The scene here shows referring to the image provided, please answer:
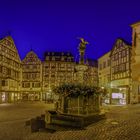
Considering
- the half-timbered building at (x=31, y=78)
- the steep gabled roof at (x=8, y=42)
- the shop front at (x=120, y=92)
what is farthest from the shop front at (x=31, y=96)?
the shop front at (x=120, y=92)

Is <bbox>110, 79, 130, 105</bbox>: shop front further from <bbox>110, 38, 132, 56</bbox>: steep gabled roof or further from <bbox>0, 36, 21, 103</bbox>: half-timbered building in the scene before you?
<bbox>0, 36, 21, 103</bbox>: half-timbered building

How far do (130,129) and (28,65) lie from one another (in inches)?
2206

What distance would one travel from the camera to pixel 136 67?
31188 millimetres

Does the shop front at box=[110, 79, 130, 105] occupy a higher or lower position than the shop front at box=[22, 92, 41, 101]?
higher

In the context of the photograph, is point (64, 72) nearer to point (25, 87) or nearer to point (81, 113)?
point (25, 87)

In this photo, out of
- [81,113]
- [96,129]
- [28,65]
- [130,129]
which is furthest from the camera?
[28,65]

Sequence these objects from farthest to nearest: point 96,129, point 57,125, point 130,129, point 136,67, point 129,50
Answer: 1. point 129,50
2. point 136,67
3. point 57,125
4. point 96,129
5. point 130,129

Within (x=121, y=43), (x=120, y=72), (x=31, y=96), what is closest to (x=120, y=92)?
(x=120, y=72)

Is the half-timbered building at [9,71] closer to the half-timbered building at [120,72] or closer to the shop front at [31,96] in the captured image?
the shop front at [31,96]

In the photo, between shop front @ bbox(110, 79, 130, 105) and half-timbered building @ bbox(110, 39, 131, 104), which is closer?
shop front @ bbox(110, 79, 130, 105)

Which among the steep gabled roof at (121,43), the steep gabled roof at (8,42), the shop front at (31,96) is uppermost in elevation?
the steep gabled roof at (8,42)

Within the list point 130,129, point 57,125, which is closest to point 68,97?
point 57,125

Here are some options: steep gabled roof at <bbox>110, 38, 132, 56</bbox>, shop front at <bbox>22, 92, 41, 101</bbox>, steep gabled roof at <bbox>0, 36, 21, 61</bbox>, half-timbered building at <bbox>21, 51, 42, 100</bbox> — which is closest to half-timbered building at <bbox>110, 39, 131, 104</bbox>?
steep gabled roof at <bbox>110, 38, 132, 56</bbox>

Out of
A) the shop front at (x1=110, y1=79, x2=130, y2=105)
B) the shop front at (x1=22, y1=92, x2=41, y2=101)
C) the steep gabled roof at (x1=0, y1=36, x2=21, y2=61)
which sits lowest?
the shop front at (x1=22, y1=92, x2=41, y2=101)
